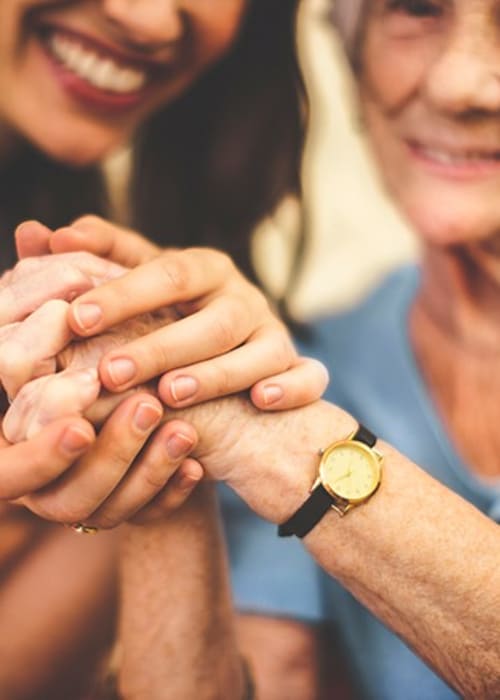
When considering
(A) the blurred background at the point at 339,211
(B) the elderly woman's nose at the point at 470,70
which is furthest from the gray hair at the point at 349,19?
(A) the blurred background at the point at 339,211

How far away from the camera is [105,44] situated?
147 cm

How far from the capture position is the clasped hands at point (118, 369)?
89cm

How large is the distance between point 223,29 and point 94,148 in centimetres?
30

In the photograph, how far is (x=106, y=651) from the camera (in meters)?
1.43

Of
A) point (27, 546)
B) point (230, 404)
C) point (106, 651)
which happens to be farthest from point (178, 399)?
point (106, 651)

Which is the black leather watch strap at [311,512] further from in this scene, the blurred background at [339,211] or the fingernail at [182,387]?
the blurred background at [339,211]

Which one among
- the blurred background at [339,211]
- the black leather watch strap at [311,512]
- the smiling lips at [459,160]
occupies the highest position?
the smiling lips at [459,160]

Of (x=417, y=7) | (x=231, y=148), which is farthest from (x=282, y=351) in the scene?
(x=231, y=148)

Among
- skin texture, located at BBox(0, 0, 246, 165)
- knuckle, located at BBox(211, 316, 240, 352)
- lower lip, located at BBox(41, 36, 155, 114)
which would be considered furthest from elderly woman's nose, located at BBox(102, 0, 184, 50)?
knuckle, located at BBox(211, 316, 240, 352)

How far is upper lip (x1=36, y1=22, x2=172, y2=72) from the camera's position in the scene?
1.45 m

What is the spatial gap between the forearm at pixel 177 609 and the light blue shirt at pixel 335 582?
0.84 feet

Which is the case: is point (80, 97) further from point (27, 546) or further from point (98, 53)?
point (27, 546)

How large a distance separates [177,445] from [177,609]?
0.31 meters

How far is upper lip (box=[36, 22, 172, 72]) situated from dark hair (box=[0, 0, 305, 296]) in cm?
22
